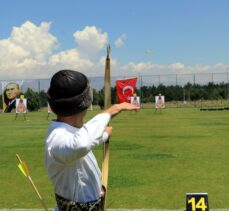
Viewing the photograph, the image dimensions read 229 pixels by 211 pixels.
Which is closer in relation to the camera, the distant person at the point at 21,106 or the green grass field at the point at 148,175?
the green grass field at the point at 148,175

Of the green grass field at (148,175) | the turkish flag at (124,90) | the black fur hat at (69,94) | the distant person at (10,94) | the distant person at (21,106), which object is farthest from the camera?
the distant person at (10,94)

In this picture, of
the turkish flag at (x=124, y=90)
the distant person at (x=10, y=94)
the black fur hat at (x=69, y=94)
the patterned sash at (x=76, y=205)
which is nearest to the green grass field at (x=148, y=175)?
the turkish flag at (x=124, y=90)

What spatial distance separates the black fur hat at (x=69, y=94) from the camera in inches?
86.9

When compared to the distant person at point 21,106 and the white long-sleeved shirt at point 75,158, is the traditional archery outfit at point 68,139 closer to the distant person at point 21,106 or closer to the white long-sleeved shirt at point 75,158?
the white long-sleeved shirt at point 75,158

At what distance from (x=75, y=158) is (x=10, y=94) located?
4783 cm

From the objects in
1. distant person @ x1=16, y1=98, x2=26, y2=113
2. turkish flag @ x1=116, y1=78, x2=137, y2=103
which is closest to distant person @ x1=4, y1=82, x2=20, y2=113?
distant person @ x1=16, y1=98, x2=26, y2=113

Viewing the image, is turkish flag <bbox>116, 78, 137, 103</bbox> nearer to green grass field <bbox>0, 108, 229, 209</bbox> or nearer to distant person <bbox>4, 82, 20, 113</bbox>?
green grass field <bbox>0, 108, 229, 209</bbox>

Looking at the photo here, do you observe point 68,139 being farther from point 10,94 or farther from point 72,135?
point 10,94

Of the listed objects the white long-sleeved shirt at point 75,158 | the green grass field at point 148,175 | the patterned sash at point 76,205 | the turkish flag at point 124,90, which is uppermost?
the turkish flag at point 124,90

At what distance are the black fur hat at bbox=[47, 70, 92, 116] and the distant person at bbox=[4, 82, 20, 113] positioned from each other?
46.6 m

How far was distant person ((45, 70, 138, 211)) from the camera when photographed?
2141mm

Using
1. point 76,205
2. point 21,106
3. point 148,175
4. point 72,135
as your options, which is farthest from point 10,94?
point 72,135

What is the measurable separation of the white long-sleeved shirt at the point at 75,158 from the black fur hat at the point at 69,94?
3.2 inches

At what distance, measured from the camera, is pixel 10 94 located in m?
48.6
